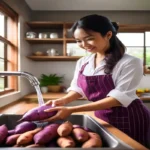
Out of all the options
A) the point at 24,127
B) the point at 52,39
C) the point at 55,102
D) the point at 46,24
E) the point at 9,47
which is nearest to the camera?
the point at 24,127

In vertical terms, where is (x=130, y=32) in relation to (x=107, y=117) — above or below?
above

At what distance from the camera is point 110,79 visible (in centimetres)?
122

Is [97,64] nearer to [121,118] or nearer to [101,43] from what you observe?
[101,43]

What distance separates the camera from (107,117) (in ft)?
4.17

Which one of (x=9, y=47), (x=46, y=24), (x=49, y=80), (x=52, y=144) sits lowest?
(x=52, y=144)

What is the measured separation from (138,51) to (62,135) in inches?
126

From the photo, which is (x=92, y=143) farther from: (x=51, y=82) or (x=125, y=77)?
(x=51, y=82)

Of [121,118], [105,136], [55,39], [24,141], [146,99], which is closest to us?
[24,141]

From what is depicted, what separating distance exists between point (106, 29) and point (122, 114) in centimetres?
46

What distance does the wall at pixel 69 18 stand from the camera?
3.79 metres

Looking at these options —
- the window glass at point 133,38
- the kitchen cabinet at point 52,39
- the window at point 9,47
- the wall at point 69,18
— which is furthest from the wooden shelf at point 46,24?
the window glass at point 133,38

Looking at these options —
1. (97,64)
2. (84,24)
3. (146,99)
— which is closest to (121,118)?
(97,64)

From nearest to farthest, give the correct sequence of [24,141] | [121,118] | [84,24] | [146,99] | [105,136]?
[24,141], [105,136], [84,24], [121,118], [146,99]

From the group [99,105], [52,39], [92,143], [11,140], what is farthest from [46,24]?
[92,143]
